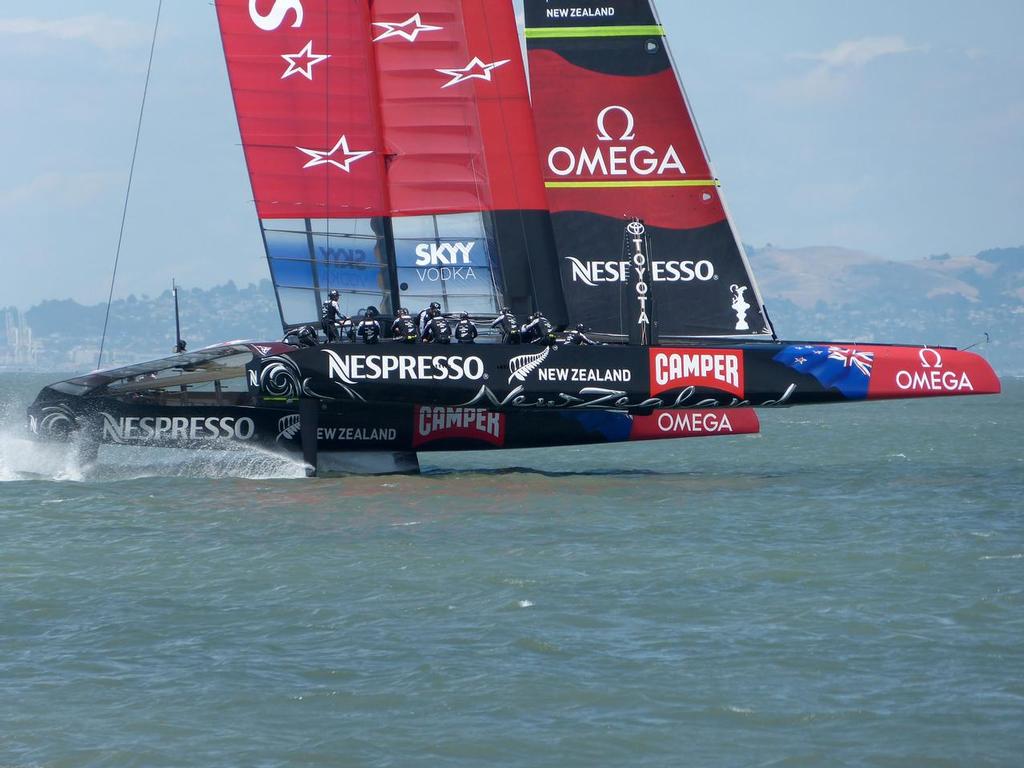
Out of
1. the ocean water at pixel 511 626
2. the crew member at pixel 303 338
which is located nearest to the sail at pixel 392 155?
the crew member at pixel 303 338

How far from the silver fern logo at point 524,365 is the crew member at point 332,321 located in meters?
2.49

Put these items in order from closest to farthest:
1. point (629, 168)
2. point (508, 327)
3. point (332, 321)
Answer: point (508, 327) < point (332, 321) < point (629, 168)

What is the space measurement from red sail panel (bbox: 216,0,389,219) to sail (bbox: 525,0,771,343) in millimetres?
2431

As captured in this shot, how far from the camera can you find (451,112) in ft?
62.9

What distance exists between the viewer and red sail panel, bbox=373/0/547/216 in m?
19.1

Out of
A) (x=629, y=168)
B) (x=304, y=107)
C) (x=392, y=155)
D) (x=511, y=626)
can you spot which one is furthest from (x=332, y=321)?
(x=511, y=626)

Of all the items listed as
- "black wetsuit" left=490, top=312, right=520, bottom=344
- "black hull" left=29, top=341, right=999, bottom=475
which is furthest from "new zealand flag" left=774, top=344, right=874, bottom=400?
"black wetsuit" left=490, top=312, right=520, bottom=344

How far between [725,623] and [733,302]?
906cm

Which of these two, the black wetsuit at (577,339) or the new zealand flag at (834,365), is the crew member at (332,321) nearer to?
the black wetsuit at (577,339)

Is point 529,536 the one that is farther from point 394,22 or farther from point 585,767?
point 394,22

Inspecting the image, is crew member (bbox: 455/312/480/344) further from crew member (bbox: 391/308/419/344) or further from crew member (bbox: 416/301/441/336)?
crew member (bbox: 391/308/419/344)

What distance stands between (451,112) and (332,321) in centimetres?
334

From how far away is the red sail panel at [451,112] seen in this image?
754 inches

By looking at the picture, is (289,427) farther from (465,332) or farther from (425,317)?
(465,332)
